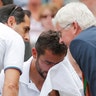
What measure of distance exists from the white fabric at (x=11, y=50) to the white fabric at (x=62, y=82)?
0.40 meters

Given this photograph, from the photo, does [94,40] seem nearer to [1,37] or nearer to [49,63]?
[1,37]

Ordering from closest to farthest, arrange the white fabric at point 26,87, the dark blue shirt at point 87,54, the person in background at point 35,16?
1. the dark blue shirt at point 87,54
2. the white fabric at point 26,87
3. the person in background at point 35,16

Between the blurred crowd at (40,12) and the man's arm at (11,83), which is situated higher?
the blurred crowd at (40,12)

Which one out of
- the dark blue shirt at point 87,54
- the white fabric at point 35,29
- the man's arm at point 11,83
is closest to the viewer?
the dark blue shirt at point 87,54

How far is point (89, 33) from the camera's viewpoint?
2775mm

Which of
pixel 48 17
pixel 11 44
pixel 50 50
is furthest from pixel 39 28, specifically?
pixel 11 44

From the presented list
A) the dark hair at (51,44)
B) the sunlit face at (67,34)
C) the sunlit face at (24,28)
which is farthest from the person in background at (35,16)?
the sunlit face at (67,34)

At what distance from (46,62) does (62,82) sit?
320mm

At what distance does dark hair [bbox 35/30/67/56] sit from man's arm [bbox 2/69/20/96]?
828 millimetres

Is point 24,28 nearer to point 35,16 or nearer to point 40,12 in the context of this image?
point 40,12

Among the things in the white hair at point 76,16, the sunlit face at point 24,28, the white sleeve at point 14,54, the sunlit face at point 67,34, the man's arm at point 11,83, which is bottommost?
the man's arm at point 11,83

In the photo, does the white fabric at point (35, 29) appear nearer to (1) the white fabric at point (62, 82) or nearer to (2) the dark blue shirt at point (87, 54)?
(1) the white fabric at point (62, 82)

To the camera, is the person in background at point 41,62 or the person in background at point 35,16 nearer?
the person in background at point 41,62

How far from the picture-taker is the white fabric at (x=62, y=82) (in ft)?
10.7
